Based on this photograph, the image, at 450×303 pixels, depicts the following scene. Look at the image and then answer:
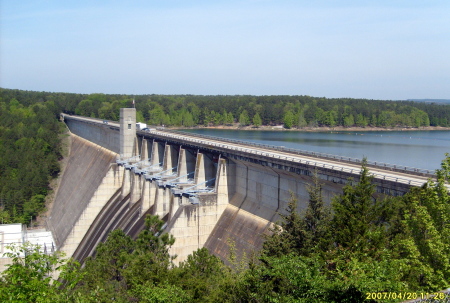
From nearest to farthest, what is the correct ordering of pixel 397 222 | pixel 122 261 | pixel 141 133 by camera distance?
pixel 397 222 → pixel 122 261 → pixel 141 133

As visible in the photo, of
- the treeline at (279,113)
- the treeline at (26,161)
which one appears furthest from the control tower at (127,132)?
the treeline at (279,113)

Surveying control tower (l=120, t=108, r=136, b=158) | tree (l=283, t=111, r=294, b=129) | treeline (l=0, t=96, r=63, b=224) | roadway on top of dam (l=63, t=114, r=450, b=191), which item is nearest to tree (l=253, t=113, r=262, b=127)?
tree (l=283, t=111, r=294, b=129)

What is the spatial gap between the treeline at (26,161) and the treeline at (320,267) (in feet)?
129

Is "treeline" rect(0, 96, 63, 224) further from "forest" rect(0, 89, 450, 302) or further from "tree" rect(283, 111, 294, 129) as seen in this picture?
"tree" rect(283, 111, 294, 129)

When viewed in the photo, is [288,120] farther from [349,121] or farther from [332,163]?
[332,163]

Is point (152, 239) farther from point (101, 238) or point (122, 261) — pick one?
point (101, 238)

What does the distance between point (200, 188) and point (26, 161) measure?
4895 centimetres

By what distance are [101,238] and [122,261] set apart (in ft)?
59.6

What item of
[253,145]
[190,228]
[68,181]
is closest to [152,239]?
[190,228]

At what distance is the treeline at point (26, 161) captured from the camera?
189ft

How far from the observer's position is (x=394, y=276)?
1018 centimetres

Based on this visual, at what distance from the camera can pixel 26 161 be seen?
2778 inches

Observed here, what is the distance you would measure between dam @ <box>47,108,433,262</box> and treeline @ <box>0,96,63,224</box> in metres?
7.53

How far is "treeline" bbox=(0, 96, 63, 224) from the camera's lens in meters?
57.7
